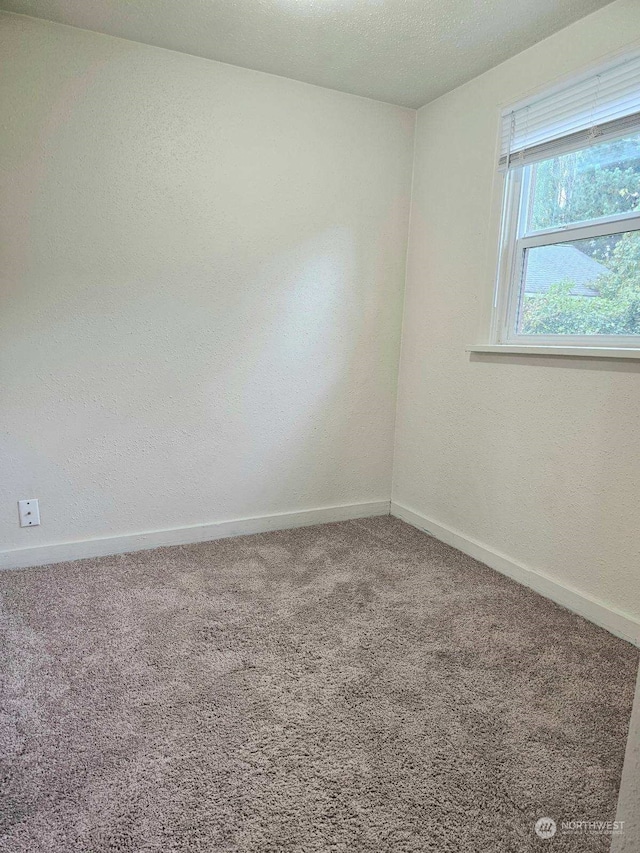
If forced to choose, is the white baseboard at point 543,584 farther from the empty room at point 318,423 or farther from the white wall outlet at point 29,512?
the white wall outlet at point 29,512

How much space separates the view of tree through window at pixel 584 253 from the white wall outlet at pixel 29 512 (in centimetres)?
238

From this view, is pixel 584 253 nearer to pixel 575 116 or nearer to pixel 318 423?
pixel 575 116

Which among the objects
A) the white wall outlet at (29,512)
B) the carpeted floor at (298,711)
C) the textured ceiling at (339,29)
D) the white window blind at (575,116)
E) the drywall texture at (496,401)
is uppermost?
the textured ceiling at (339,29)

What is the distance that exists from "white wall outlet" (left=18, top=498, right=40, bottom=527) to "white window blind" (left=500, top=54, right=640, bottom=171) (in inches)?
104

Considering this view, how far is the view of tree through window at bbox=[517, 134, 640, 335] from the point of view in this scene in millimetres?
1836

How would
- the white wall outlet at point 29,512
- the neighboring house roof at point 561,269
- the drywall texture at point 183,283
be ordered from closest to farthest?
the neighboring house roof at point 561,269 < the drywall texture at point 183,283 < the white wall outlet at point 29,512

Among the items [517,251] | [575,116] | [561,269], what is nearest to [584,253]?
[561,269]

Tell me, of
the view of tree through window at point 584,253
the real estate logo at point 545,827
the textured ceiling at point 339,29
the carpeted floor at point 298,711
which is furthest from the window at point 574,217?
the real estate logo at point 545,827

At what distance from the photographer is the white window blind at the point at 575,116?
177 cm

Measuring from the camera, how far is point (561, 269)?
210 cm

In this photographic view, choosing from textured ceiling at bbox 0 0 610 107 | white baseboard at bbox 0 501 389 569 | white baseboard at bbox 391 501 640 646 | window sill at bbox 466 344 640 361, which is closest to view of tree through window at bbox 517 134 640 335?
window sill at bbox 466 344 640 361

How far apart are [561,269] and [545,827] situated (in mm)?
1929

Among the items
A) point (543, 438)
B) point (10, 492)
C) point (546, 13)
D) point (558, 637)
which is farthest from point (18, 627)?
point (546, 13)

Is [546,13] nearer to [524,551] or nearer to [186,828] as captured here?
[524,551]
